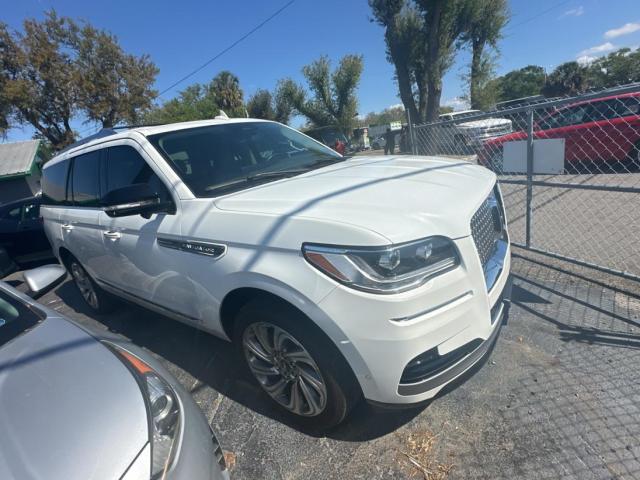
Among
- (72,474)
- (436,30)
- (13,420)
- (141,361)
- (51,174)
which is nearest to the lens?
(72,474)

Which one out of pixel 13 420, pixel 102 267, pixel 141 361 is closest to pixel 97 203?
pixel 102 267

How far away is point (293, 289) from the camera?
175 cm

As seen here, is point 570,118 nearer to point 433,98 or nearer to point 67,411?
point 67,411

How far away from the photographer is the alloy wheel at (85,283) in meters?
4.11

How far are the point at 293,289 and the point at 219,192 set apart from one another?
950mm

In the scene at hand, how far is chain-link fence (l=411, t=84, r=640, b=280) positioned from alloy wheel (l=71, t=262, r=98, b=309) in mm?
4686

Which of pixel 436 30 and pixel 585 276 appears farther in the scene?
pixel 436 30

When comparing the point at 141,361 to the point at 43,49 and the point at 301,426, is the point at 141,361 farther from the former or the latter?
the point at 43,49

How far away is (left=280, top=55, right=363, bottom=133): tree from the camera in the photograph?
30.9 m

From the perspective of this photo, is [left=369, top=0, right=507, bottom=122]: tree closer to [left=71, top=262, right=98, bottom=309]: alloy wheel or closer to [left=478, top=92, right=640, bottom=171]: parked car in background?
[left=478, top=92, right=640, bottom=171]: parked car in background

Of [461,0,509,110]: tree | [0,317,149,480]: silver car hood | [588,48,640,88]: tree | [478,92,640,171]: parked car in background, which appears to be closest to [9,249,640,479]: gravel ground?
[0,317,149,480]: silver car hood

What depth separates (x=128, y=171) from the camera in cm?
286

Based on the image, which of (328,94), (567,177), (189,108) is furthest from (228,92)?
(567,177)

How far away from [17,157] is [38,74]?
17.7ft
